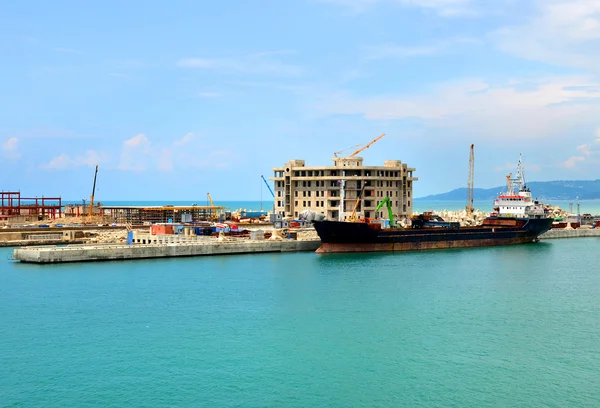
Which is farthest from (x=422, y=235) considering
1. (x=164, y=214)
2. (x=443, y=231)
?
(x=164, y=214)

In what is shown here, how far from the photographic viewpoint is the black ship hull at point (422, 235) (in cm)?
6756

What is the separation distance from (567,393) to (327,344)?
35.2 ft

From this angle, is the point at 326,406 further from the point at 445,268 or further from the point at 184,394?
the point at 445,268

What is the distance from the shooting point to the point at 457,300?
41.8m

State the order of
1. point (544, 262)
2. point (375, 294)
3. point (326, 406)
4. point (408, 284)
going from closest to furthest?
1. point (326, 406)
2. point (375, 294)
3. point (408, 284)
4. point (544, 262)

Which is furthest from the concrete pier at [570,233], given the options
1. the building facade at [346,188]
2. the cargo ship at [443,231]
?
the building facade at [346,188]

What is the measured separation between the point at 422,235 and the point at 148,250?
3079 centimetres

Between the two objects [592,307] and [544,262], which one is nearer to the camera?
[592,307]

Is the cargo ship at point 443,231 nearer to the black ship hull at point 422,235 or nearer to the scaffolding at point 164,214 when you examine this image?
the black ship hull at point 422,235

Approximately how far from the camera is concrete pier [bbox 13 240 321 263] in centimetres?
5712

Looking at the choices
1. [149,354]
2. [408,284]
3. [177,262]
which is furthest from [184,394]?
[177,262]

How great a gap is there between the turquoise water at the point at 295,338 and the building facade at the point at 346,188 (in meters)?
39.9

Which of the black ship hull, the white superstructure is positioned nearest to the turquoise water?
the black ship hull

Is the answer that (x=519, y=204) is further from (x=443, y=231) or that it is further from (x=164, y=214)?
(x=164, y=214)
